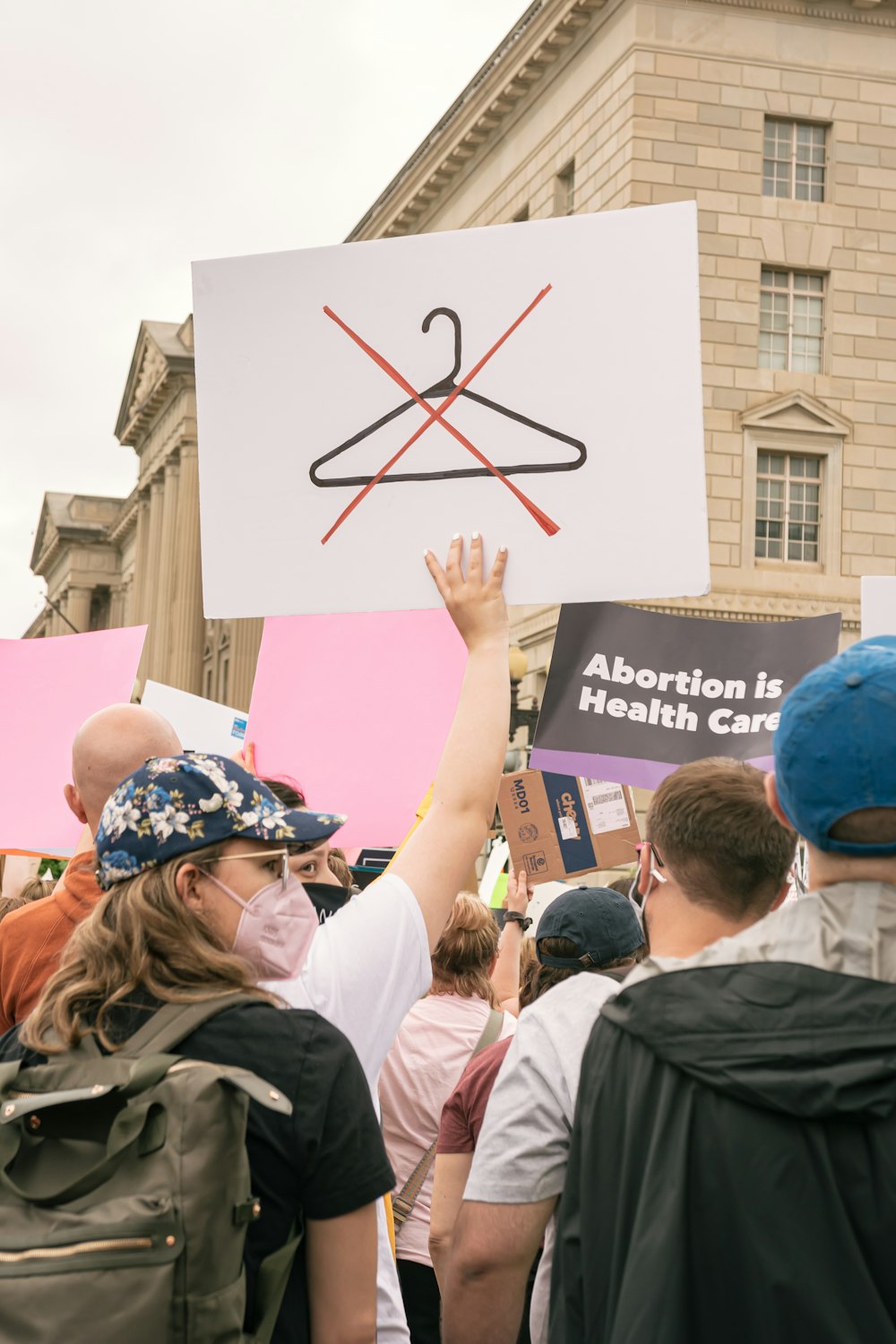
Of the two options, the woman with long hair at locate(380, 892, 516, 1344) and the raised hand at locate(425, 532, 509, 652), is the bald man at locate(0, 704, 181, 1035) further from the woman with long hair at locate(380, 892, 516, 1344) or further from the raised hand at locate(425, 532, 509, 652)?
the woman with long hair at locate(380, 892, 516, 1344)

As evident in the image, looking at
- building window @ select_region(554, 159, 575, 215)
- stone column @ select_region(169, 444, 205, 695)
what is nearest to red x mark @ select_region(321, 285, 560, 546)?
building window @ select_region(554, 159, 575, 215)

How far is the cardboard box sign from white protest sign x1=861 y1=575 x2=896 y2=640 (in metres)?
2.81

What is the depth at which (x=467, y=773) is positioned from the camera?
2.78 meters

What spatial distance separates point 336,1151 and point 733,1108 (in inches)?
22.3

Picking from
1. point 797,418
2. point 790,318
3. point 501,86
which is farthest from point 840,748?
point 501,86

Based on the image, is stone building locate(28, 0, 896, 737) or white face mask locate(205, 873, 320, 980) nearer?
white face mask locate(205, 873, 320, 980)

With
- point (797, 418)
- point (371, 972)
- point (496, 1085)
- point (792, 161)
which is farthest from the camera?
point (792, 161)

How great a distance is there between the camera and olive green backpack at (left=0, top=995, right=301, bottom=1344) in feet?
6.44

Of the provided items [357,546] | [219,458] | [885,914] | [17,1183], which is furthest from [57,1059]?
[219,458]

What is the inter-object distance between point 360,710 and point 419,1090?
109 cm

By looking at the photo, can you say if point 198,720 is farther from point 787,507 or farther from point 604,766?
point 787,507

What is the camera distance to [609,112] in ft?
103

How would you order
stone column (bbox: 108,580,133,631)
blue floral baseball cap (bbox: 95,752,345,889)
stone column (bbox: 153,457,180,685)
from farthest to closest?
stone column (bbox: 108,580,133,631)
stone column (bbox: 153,457,180,685)
blue floral baseball cap (bbox: 95,752,345,889)

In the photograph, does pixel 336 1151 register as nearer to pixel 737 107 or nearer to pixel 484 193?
pixel 737 107
